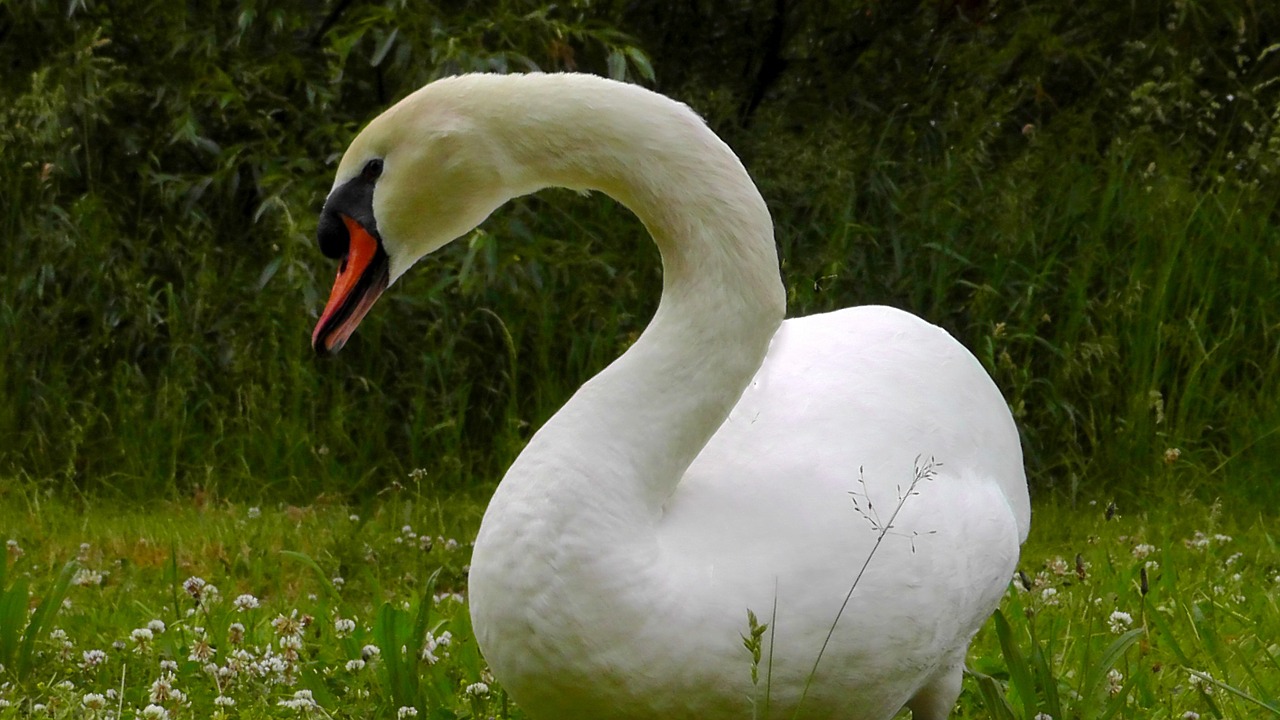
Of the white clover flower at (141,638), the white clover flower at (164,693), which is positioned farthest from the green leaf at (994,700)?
the white clover flower at (141,638)

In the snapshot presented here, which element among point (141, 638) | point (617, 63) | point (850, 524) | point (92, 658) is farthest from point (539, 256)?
point (850, 524)

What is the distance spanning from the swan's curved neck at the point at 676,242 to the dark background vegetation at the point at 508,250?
2577 mm

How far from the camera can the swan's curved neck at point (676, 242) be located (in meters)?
2.52

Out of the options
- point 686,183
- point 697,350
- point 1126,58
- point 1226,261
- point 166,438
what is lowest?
point 166,438

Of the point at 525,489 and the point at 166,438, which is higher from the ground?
the point at 525,489

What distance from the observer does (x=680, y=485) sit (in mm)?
2568

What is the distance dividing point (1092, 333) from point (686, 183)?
325 centimetres

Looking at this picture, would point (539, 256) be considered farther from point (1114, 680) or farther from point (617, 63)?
point (1114, 680)

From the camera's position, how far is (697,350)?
8.30 ft

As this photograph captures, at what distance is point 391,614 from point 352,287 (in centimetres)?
71

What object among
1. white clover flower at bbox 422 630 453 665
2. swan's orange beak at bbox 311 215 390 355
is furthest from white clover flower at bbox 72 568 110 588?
swan's orange beak at bbox 311 215 390 355

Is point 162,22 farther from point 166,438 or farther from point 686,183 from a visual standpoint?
point 686,183

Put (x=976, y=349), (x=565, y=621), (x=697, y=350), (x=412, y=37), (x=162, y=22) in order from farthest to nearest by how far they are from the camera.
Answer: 1. (x=162, y=22)
2. (x=976, y=349)
3. (x=412, y=37)
4. (x=697, y=350)
5. (x=565, y=621)

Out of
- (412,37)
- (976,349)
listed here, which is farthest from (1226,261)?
(412,37)
